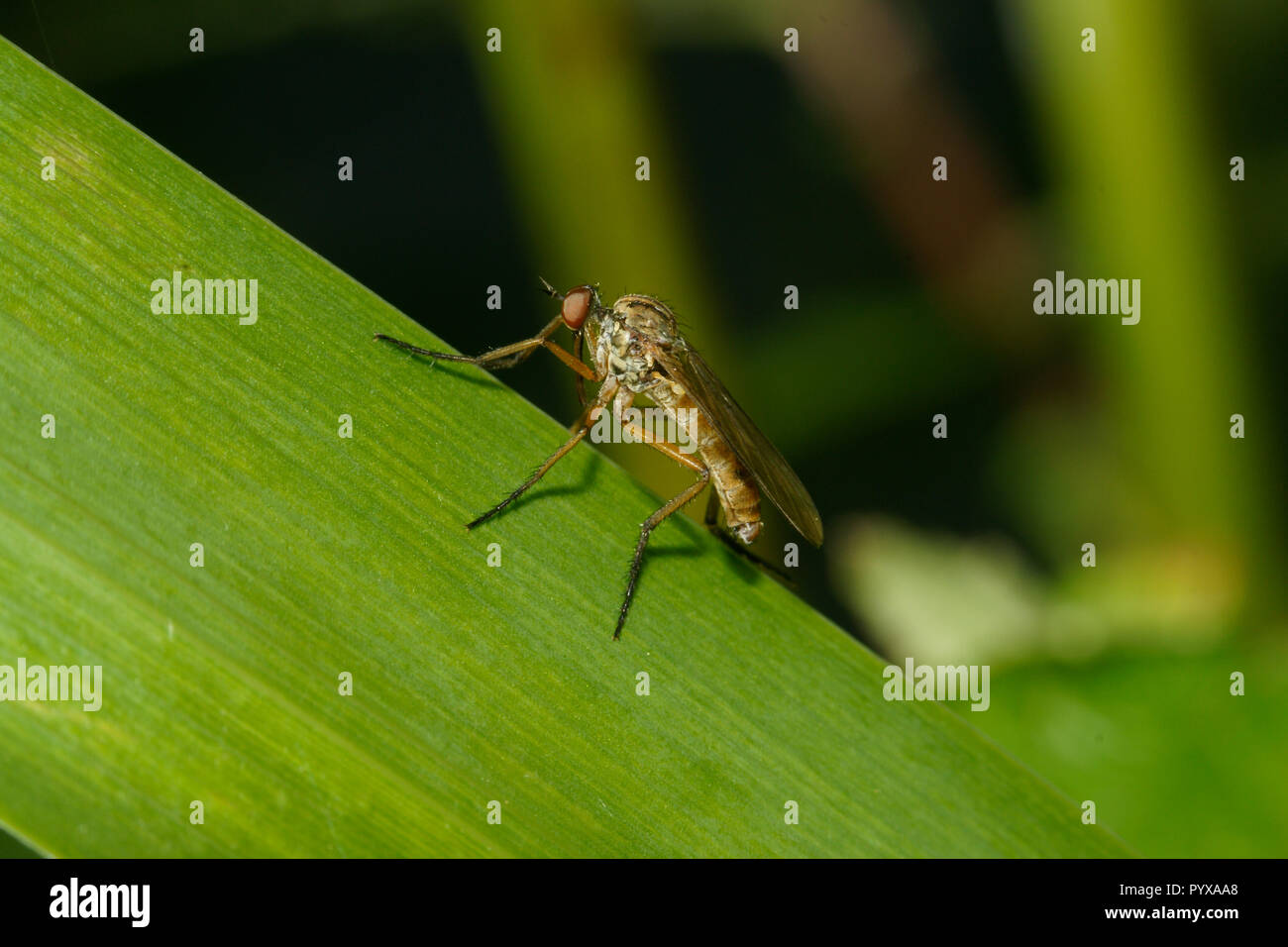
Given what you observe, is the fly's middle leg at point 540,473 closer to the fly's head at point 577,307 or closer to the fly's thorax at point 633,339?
the fly's thorax at point 633,339

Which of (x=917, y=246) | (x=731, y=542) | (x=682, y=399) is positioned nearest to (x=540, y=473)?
(x=731, y=542)

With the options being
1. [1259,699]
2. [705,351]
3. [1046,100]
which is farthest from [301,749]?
[1046,100]

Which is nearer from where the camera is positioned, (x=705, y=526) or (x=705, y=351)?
(x=705, y=526)

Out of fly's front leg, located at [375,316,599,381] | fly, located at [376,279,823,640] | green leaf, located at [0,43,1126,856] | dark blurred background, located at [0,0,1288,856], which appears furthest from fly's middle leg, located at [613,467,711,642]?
dark blurred background, located at [0,0,1288,856]

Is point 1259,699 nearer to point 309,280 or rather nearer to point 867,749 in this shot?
point 867,749

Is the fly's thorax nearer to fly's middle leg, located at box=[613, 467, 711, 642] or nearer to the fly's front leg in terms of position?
the fly's front leg

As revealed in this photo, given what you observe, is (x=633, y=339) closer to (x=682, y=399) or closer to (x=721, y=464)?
(x=682, y=399)
